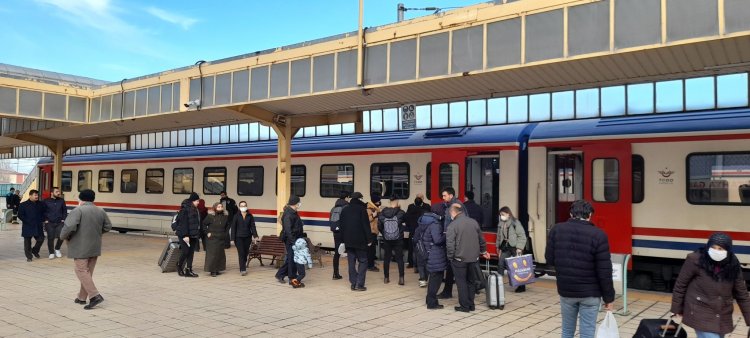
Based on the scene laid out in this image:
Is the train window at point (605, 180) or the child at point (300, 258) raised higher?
the train window at point (605, 180)

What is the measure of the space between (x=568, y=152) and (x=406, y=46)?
3.60 m

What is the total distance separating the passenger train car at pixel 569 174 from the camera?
8.60 meters

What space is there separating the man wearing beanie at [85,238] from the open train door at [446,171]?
6.51m

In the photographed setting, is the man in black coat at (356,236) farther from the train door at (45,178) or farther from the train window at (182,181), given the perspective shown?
the train door at (45,178)

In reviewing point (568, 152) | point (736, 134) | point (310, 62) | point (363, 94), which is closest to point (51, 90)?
point (310, 62)

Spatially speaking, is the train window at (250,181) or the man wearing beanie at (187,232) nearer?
the man wearing beanie at (187,232)

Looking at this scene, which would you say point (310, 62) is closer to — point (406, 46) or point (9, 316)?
point (406, 46)

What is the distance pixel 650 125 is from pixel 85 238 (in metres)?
9.06

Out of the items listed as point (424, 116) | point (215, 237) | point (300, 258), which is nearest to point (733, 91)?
point (424, 116)

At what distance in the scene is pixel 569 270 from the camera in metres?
4.88

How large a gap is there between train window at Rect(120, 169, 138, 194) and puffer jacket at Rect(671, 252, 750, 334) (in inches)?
762

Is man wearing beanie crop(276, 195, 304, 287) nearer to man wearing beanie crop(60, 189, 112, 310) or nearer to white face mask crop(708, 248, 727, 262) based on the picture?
man wearing beanie crop(60, 189, 112, 310)

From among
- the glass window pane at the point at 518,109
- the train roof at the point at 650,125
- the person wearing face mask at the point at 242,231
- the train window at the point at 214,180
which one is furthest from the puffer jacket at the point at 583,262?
the glass window pane at the point at 518,109

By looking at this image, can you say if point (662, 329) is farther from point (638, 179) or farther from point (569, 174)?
point (569, 174)
